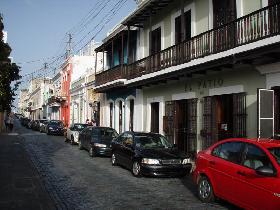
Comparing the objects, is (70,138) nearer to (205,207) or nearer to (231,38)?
(231,38)

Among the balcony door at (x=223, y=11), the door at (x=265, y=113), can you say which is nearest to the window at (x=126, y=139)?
the door at (x=265, y=113)

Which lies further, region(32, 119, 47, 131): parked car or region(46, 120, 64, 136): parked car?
region(32, 119, 47, 131): parked car

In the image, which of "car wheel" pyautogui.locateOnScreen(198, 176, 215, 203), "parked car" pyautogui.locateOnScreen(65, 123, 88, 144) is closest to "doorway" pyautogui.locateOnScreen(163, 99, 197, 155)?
"parked car" pyautogui.locateOnScreen(65, 123, 88, 144)

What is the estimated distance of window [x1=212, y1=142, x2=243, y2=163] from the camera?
7.93 meters

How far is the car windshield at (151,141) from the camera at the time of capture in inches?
543

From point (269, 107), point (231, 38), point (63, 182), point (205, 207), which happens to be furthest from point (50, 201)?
point (231, 38)

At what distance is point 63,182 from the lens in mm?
11531

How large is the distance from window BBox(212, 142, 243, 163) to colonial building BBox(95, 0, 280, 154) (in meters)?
3.42

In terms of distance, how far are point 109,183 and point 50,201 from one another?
2716mm

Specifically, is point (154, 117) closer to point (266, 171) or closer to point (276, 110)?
point (276, 110)

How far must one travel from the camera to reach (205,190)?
8953mm

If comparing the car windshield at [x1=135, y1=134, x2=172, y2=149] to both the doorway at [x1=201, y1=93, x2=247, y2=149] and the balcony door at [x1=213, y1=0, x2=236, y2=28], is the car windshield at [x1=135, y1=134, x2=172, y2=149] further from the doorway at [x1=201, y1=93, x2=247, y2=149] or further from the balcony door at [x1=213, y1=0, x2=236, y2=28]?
the balcony door at [x1=213, y1=0, x2=236, y2=28]

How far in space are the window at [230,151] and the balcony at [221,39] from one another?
4.44 m

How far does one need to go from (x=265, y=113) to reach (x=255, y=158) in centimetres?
455
